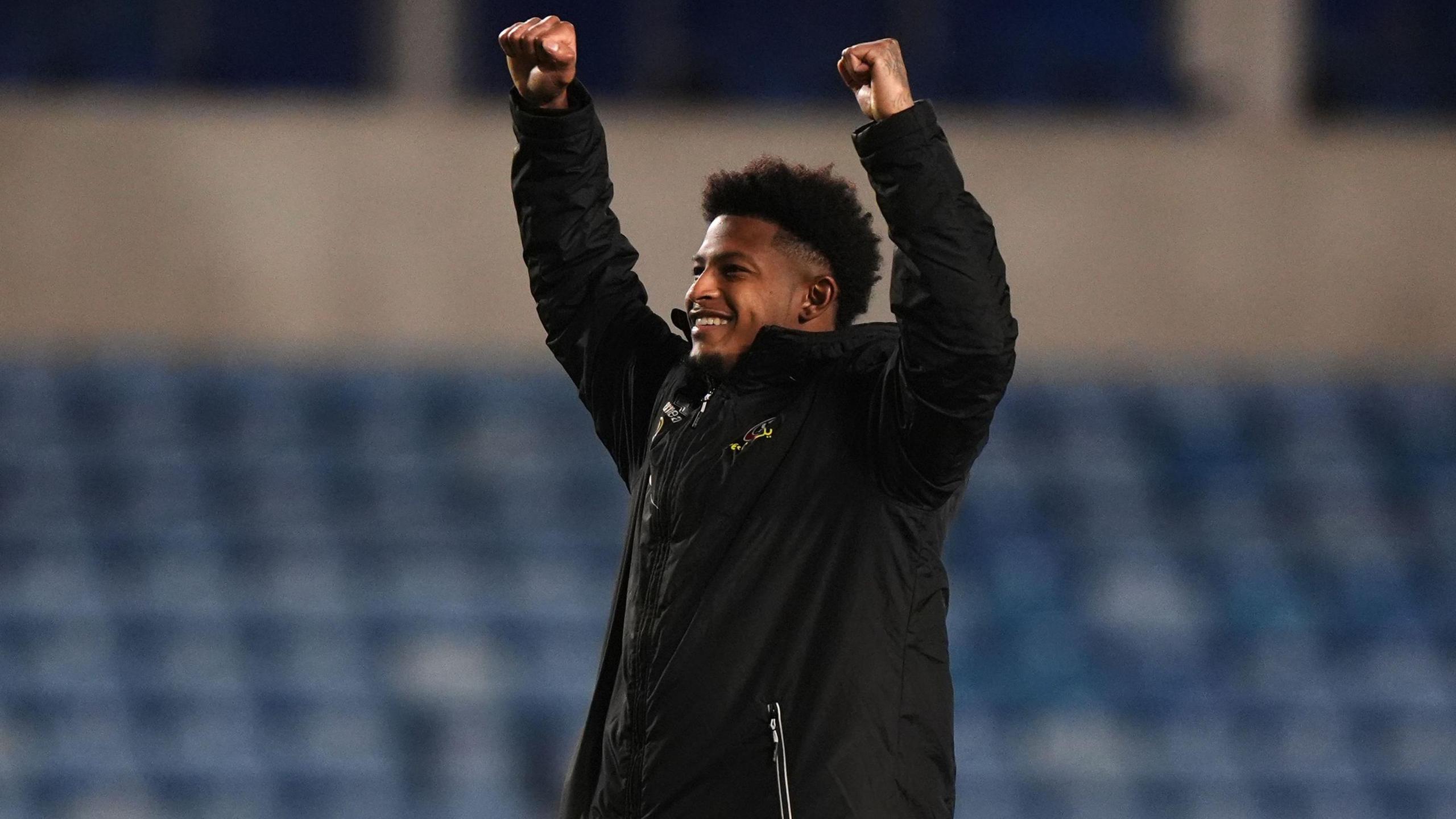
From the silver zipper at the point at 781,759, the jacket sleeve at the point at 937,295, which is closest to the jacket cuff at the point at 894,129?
Result: the jacket sleeve at the point at 937,295

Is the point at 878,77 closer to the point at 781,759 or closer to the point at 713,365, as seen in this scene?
the point at 713,365

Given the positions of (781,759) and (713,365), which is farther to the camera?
(713,365)

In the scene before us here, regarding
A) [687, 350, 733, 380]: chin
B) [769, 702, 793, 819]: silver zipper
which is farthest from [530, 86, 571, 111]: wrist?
[769, 702, 793, 819]: silver zipper

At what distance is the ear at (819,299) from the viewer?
168cm

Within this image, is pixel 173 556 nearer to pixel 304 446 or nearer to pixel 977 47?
pixel 304 446

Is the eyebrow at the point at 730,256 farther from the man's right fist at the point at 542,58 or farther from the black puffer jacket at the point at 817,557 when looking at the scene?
the man's right fist at the point at 542,58

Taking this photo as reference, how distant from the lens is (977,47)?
620 centimetres

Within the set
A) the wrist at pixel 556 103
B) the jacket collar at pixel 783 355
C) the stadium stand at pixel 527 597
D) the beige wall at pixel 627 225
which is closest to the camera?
the jacket collar at pixel 783 355

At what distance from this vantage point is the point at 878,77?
1.53 metres

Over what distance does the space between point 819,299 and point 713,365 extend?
5.0 inches

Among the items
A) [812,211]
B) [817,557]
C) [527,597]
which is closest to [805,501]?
[817,557]

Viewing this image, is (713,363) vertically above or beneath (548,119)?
beneath

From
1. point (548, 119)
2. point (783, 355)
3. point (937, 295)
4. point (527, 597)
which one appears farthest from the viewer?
point (527, 597)

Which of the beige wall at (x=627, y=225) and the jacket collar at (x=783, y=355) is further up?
the jacket collar at (x=783, y=355)
